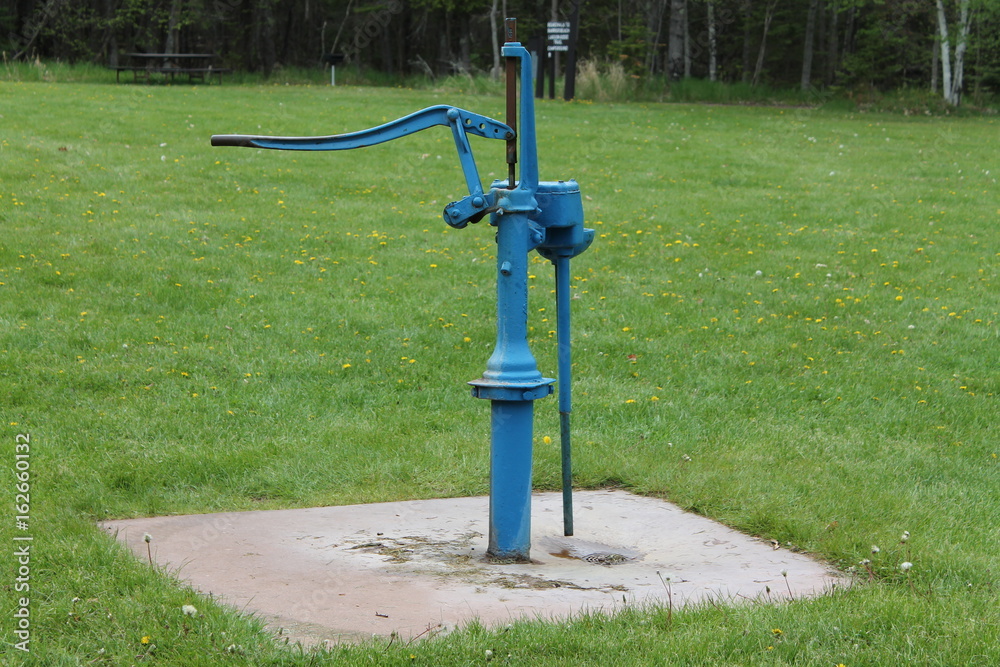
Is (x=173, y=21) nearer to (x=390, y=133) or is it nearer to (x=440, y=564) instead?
(x=390, y=133)

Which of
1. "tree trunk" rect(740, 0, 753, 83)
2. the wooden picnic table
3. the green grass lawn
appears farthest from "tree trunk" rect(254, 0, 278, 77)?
the green grass lawn

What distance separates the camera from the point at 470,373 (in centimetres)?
659

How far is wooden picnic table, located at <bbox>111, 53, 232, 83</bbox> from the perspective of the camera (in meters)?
24.7

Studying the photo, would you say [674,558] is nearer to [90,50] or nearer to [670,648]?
[670,648]

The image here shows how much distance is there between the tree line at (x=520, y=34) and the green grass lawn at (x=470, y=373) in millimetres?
16119

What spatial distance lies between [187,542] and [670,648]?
1.85 meters

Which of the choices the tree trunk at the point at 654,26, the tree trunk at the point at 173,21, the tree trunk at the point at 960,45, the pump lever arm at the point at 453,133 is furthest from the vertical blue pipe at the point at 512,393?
the tree trunk at the point at 654,26

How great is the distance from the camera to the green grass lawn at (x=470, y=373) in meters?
3.22

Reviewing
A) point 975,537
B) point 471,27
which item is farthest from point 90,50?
point 975,537

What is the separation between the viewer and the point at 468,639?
305cm

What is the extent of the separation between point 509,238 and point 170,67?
85.4 ft

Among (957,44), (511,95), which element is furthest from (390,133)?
(957,44)

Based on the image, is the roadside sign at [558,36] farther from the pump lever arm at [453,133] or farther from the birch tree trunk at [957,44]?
the pump lever arm at [453,133]

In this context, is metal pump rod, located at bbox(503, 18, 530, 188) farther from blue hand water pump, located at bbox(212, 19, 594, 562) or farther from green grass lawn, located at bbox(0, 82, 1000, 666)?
green grass lawn, located at bbox(0, 82, 1000, 666)
